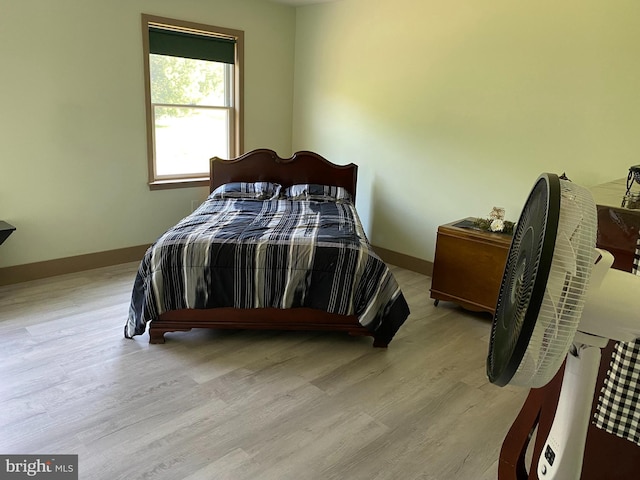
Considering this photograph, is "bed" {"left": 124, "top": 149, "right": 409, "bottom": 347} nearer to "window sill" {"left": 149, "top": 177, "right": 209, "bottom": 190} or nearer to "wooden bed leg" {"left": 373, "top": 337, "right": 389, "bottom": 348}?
"wooden bed leg" {"left": 373, "top": 337, "right": 389, "bottom": 348}

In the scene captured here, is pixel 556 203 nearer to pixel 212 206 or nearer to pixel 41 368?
pixel 41 368

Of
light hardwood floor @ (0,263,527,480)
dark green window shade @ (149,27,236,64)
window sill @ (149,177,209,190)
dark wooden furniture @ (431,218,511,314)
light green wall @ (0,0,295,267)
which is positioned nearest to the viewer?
light hardwood floor @ (0,263,527,480)

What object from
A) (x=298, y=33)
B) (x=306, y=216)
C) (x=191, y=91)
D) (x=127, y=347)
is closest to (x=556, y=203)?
(x=127, y=347)

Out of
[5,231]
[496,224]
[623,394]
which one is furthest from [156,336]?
[623,394]

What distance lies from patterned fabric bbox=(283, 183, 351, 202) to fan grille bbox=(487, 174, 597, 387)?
11.6 feet

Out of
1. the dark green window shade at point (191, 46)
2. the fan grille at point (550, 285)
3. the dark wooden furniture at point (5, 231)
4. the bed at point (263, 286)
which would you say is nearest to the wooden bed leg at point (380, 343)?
the bed at point (263, 286)

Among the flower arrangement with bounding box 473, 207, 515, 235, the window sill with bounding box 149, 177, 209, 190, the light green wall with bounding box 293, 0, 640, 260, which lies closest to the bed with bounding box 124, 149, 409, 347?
the flower arrangement with bounding box 473, 207, 515, 235

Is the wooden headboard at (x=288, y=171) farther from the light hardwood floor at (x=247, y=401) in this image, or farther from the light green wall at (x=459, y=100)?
the light hardwood floor at (x=247, y=401)

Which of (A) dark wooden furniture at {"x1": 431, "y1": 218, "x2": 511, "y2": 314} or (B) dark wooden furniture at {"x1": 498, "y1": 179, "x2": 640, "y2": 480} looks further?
(A) dark wooden furniture at {"x1": 431, "y1": 218, "x2": 511, "y2": 314}

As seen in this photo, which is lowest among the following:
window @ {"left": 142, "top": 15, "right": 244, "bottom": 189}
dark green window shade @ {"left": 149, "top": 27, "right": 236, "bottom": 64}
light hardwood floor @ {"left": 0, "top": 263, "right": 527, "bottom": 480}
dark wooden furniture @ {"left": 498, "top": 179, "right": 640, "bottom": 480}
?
light hardwood floor @ {"left": 0, "top": 263, "right": 527, "bottom": 480}

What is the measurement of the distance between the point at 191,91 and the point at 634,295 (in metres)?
4.46

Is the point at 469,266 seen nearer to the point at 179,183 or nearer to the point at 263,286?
the point at 263,286

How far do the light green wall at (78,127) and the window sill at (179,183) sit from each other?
0.20 ft

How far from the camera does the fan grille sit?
0.62 metres
